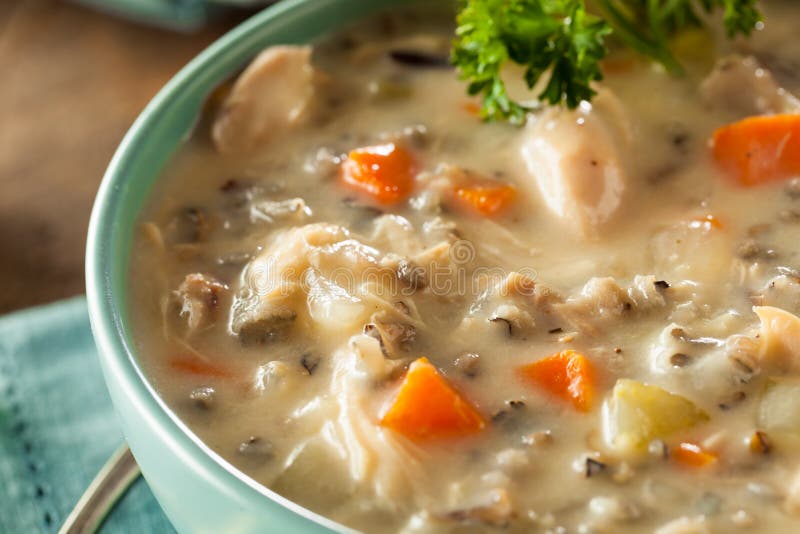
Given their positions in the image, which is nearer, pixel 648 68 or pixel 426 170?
pixel 426 170

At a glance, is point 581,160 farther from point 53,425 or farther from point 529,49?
point 53,425

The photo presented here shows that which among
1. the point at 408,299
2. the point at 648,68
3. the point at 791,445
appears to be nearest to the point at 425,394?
the point at 408,299

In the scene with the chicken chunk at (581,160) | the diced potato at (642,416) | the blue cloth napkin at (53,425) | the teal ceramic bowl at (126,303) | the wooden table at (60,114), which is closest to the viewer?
the teal ceramic bowl at (126,303)

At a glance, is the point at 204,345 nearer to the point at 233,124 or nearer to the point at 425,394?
the point at 425,394

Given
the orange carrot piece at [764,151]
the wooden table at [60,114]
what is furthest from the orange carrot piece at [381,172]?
the wooden table at [60,114]

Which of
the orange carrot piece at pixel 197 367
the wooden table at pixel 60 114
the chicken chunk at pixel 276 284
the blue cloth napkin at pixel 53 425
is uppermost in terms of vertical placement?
the chicken chunk at pixel 276 284

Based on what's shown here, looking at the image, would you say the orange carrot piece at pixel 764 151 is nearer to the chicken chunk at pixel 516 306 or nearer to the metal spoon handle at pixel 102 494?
the chicken chunk at pixel 516 306

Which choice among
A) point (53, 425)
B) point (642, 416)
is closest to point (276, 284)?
point (642, 416)
